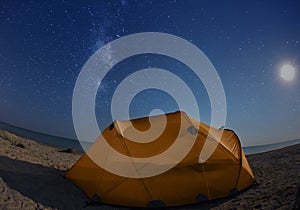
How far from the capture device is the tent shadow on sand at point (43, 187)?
4828 millimetres

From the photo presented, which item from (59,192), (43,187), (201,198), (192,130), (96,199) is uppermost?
(192,130)

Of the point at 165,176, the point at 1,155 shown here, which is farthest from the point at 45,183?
the point at 165,176

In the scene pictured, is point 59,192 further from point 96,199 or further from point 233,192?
point 233,192

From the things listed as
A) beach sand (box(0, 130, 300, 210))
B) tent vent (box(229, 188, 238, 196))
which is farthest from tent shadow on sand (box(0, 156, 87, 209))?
tent vent (box(229, 188, 238, 196))

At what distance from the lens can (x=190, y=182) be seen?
16.8ft

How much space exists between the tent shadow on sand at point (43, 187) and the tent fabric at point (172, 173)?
8.5 inches

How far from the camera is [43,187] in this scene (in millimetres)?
5301

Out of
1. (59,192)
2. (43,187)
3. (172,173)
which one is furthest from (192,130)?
(43,187)

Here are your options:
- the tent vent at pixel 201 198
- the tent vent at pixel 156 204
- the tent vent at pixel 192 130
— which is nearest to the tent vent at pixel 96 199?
the tent vent at pixel 156 204

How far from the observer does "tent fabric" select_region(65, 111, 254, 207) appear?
5.07 m

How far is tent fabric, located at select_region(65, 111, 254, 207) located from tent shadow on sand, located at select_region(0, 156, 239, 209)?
0.22 m

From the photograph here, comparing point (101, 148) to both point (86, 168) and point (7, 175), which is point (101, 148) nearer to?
point (86, 168)

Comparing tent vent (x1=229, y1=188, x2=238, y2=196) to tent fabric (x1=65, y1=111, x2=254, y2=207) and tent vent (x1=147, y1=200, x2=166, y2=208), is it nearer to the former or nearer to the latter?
tent fabric (x1=65, y1=111, x2=254, y2=207)

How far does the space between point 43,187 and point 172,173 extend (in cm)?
360
